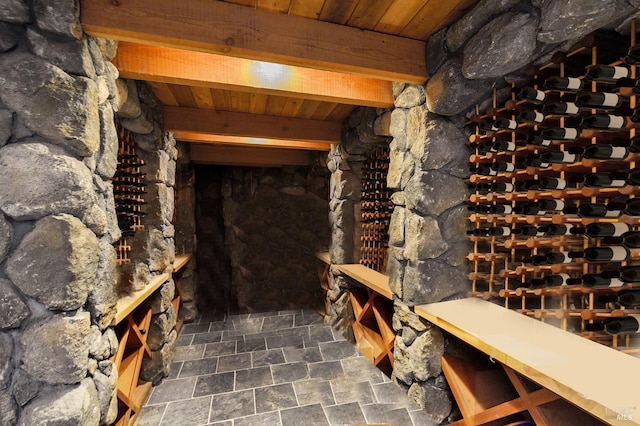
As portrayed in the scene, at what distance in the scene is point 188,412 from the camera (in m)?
2.08

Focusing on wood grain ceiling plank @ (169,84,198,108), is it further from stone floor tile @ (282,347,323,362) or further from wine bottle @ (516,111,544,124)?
stone floor tile @ (282,347,323,362)

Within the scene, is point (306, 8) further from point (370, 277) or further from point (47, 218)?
point (370, 277)

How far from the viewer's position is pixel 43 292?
1.09 meters

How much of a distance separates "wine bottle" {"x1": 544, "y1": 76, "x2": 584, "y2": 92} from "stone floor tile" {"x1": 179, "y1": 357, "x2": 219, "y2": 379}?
9.69 ft

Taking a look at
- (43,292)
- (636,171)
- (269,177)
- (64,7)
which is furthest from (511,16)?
(269,177)

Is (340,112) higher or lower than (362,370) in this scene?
higher

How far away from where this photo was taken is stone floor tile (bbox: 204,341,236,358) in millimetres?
2945

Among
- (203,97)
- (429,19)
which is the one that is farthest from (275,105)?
(429,19)

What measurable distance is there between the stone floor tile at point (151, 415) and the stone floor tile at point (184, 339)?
1.05m

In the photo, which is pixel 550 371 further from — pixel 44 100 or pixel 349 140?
pixel 349 140

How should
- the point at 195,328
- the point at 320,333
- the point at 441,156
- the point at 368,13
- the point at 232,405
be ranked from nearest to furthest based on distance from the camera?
the point at 368,13 → the point at 441,156 → the point at 232,405 → the point at 320,333 → the point at 195,328

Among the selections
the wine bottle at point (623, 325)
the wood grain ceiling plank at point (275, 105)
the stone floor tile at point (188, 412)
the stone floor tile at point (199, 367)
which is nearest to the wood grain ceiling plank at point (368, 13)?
the wood grain ceiling plank at point (275, 105)

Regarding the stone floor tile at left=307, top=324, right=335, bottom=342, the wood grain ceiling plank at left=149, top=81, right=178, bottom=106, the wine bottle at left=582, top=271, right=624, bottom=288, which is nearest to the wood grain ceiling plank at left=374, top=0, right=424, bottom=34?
the wine bottle at left=582, top=271, right=624, bottom=288

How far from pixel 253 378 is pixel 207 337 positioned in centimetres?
110
